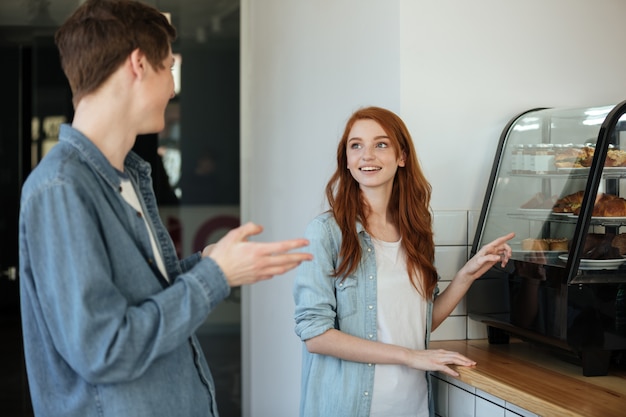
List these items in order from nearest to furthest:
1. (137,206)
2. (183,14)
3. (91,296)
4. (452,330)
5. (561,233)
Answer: (91,296), (137,206), (561,233), (452,330), (183,14)

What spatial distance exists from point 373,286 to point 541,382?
51cm

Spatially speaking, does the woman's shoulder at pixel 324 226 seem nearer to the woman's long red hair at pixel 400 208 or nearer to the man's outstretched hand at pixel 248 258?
the woman's long red hair at pixel 400 208

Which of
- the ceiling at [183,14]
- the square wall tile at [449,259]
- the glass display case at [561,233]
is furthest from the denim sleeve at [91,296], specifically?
the ceiling at [183,14]

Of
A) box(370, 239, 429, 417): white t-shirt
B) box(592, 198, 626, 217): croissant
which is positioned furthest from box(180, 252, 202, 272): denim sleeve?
box(592, 198, 626, 217): croissant

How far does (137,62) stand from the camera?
135cm

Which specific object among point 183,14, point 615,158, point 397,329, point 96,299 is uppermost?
point 183,14

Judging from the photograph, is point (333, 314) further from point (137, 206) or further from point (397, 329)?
point (137, 206)

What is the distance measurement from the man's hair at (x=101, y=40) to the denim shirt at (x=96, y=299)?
102mm

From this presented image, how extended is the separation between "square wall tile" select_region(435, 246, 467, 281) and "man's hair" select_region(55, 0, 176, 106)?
163cm

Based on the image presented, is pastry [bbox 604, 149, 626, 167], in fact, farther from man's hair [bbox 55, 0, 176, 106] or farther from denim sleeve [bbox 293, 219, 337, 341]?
man's hair [bbox 55, 0, 176, 106]

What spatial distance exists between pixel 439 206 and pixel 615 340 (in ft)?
2.65

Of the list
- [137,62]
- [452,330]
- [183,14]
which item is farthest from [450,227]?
[183,14]

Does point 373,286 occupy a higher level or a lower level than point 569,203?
lower

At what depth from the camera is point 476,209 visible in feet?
9.28
